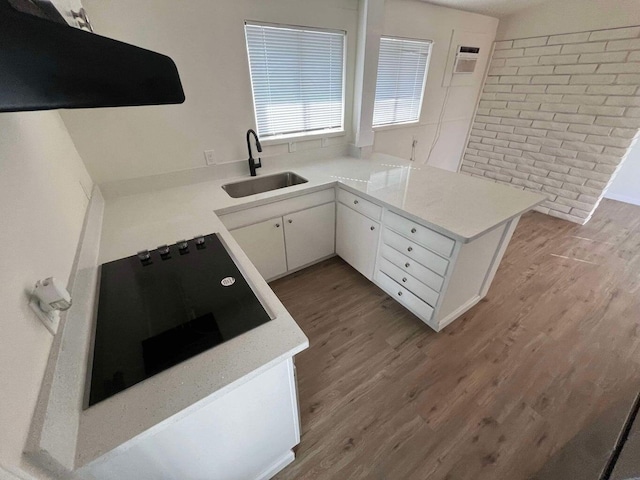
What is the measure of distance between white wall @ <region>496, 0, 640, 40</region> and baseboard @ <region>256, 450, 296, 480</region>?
4396mm

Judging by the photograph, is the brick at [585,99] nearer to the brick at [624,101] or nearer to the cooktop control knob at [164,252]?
the brick at [624,101]

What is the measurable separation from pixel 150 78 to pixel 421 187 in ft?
5.61

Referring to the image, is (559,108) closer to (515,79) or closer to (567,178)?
(515,79)

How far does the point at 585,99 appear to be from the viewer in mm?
2738

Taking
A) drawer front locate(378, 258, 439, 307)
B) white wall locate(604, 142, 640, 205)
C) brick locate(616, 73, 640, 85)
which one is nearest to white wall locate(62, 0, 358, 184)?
drawer front locate(378, 258, 439, 307)

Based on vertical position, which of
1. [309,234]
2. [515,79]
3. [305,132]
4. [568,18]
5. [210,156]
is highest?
[568,18]

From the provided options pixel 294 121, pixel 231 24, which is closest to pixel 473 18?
pixel 294 121

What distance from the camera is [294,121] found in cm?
228

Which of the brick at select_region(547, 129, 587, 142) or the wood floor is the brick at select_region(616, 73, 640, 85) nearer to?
the brick at select_region(547, 129, 587, 142)

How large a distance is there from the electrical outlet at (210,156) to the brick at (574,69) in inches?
149

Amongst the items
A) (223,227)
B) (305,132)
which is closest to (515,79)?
(305,132)

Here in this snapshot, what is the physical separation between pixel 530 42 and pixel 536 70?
12.9 inches

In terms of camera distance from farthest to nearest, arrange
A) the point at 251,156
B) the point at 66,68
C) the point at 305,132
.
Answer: the point at 305,132 < the point at 251,156 < the point at 66,68

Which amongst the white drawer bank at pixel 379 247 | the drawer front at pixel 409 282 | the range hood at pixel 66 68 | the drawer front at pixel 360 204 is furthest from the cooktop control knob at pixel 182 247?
the drawer front at pixel 409 282
